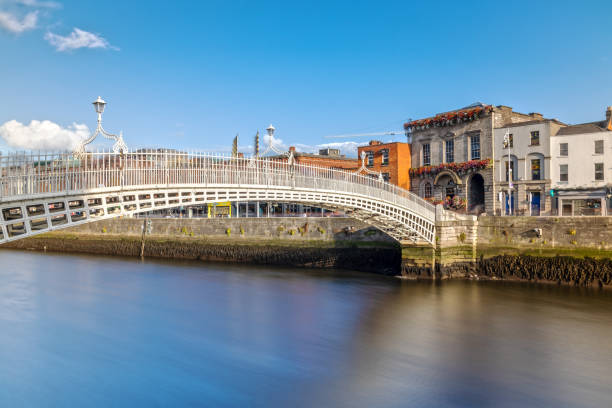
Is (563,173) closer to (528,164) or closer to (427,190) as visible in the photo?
(528,164)

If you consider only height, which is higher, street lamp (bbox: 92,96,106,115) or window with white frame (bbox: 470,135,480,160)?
window with white frame (bbox: 470,135,480,160)

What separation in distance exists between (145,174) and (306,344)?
603 centimetres

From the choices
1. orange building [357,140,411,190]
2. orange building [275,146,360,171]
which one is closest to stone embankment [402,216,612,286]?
orange building [357,140,411,190]

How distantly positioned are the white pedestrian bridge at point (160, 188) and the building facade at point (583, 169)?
1125 centimetres

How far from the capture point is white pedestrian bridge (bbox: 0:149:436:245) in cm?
1068

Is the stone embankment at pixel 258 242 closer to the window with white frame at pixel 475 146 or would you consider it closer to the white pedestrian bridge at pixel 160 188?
the white pedestrian bridge at pixel 160 188

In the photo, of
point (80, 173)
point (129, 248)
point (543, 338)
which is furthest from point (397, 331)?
point (129, 248)

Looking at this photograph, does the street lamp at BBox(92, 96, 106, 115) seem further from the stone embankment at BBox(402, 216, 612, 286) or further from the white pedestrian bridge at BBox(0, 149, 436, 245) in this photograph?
the stone embankment at BBox(402, 216, 612, 286)

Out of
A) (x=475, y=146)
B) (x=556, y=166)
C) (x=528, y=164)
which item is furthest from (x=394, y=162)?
(x=556, y=166)

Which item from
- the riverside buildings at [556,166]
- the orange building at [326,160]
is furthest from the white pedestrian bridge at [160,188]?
the orange building at [326,160]

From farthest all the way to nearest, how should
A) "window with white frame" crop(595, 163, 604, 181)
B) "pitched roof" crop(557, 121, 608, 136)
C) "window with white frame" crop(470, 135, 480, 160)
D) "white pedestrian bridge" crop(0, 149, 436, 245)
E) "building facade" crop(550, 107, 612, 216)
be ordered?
1. "window with white frame" crop(470, 135, 480, 160)
2. "pitched roof" crop(557, 121, 608, 136)
3. "window with white frame" crop(595, 163, 604, 181)
4. "building facade" crop(550, 107, 612, 216)
5. "white pedestrian bridge" crop(0, 149, 436, 245)

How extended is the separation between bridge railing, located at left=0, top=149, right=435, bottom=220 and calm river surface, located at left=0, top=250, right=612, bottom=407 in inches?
163

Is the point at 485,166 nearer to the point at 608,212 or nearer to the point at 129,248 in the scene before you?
the point at 608,212

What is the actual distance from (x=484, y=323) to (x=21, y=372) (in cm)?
1224
